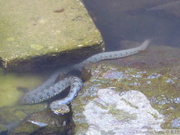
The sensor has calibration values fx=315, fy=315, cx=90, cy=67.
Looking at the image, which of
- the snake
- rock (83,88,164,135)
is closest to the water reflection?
the snake

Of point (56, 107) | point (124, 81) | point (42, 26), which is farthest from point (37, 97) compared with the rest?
point (124, 81)

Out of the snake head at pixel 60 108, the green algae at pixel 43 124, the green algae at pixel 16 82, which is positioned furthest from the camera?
the green algae at pixel 16 82

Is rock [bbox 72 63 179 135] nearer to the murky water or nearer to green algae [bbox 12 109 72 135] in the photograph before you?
green algae [bbox 12 109 72 135]

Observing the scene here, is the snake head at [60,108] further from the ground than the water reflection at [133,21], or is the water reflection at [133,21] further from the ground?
the water reflection at [133,21]

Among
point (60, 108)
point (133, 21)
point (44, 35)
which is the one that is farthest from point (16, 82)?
point (133, 21)

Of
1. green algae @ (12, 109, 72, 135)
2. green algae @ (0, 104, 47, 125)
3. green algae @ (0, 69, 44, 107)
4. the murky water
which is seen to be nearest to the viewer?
green algae @ (12, 109, 72, 135)

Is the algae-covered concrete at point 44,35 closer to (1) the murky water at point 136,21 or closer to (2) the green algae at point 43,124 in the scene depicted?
(2) the green algae at point 43,124

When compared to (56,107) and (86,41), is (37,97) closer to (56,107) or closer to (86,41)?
(56,107)

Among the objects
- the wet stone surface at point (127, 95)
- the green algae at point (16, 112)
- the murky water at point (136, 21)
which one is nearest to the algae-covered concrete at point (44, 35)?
the wet stone surface at point (127, 95)
